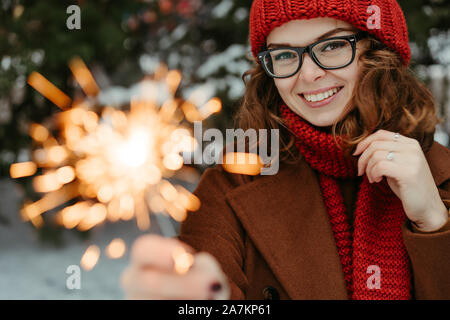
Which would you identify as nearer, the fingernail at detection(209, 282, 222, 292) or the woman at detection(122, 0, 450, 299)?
the fingernail at detection(209, 282, 222, 292)

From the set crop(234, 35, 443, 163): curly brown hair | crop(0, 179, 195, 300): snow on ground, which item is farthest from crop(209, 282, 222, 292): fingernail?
crop(0, 179, 195, 300): snow on ground

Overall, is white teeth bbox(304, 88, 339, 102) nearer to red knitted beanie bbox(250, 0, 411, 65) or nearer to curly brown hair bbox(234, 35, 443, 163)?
curly brown hair bbox(234, 35, 443, 163)

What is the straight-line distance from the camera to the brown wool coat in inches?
54.7

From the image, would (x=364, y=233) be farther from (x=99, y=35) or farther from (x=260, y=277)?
(x=99, y=35)

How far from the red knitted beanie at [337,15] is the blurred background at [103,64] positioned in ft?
3.71

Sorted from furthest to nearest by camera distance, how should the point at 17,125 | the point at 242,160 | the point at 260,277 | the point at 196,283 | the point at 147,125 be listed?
the point at 17,125 → the point at 147,125 → the point at 242,160 → the point at 260,277 → the point at 196,283

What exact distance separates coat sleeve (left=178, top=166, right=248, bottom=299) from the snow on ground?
2014 millimetres

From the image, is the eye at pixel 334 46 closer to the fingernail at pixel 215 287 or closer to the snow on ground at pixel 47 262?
the fingernail at pixel 215 287

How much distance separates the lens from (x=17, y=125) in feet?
11.8

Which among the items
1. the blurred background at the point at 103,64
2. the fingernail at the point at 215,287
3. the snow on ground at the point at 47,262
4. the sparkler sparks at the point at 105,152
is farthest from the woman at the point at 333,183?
the snow on ground at the point at 47,262

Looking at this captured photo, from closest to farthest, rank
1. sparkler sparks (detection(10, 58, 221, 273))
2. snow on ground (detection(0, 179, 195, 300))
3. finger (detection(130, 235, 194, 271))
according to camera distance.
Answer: finger (detection(130, 235, 194, 271))
sparkler sparks (detection(10, 58, 221, 273))
snow on ground (detection(0, 179, 195, 300))

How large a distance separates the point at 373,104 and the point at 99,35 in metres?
2.41
